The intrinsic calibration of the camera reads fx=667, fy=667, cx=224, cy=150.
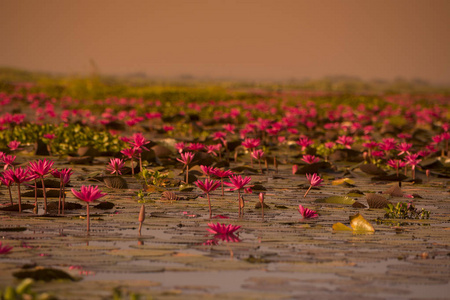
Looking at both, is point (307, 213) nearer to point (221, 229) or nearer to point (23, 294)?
point (221, 229)

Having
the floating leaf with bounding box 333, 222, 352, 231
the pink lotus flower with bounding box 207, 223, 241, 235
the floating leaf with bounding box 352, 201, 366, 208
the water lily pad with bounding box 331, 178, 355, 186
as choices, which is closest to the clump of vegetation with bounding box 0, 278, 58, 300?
the pink lotus flower with bounding box 207, 223, 241, 235

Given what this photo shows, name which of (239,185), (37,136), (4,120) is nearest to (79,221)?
(239,185)

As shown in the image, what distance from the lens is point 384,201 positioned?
5.76m

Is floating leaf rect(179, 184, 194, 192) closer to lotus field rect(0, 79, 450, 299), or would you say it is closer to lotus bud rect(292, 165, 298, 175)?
lotus field rect(0, 79, 450, 299)

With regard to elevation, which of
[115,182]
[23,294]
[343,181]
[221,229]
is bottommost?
[343,181]

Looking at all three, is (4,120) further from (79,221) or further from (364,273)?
(364,273)

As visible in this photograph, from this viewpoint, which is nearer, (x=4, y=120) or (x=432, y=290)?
(x=432, y=290)

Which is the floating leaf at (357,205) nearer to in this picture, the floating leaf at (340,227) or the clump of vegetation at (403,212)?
Result: the clump of vegetation at (403,212)

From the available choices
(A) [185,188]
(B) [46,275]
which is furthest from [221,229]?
(A) [185,188]

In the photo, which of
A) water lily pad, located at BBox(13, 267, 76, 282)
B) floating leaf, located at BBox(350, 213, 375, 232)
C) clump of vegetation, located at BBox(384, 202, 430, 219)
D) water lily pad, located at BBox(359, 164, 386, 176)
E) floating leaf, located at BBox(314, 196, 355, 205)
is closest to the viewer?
water lily pad, located at BBox(13, 267, 76, 282)

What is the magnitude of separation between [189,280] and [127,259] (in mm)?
522

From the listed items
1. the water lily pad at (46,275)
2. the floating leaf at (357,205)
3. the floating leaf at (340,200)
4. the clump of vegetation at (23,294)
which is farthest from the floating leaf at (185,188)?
the clump of vegetation at (23,294)

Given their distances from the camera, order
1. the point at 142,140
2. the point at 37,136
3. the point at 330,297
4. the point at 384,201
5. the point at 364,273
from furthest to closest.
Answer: the point at 37,136
the point at 142,140
the point at 384,201
the point at 364,273
the point at 330,297

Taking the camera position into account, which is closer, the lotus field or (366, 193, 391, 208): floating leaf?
the lotus field
